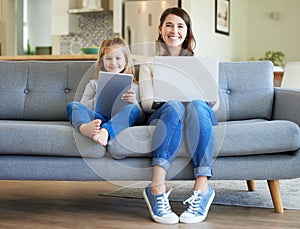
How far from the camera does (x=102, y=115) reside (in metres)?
2.68

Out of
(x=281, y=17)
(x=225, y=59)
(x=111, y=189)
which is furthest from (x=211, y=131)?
(x=281, y=17)

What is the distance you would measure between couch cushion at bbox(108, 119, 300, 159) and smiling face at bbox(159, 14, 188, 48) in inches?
22.8

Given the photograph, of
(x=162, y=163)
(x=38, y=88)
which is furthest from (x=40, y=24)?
(x=162, y=163)

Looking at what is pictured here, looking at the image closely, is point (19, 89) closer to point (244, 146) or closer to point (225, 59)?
point (244, 146)

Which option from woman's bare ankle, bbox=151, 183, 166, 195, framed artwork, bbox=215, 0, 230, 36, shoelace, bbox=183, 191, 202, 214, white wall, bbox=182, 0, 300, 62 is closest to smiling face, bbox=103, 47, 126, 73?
woman's bare ankle, bbox=151, 183, 166, 195

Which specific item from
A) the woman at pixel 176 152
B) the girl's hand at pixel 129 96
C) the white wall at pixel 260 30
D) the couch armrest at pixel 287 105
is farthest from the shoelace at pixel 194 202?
the white wall at pixel 260 30

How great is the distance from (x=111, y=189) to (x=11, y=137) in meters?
1.06

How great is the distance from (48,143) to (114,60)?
60 centimetres

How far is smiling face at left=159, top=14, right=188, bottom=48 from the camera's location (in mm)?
2830

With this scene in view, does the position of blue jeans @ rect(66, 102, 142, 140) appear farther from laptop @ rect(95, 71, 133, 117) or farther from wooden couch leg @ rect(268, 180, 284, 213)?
wooden couch leg @ rect(268, 180, 284, 213)

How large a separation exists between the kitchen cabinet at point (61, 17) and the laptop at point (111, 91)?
16.0 ft

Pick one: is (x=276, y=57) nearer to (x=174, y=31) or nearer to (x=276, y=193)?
(x=174, y=31)

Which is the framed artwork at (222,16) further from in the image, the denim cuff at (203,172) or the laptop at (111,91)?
the denim cuff at (203,172)

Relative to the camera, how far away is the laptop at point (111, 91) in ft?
8.48
